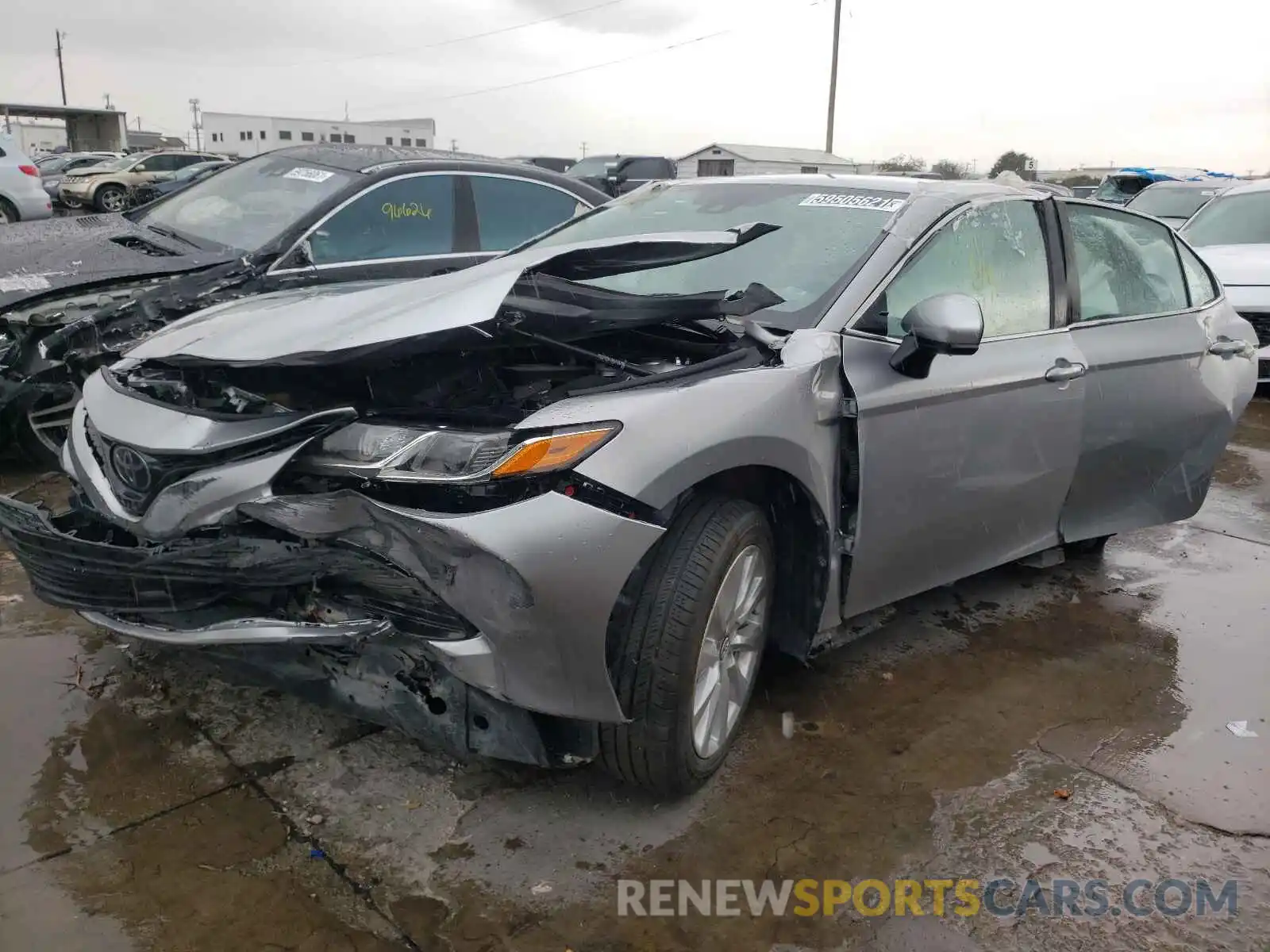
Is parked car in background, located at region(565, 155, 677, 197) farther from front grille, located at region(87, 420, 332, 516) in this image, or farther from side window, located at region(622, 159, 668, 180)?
front grille, located at region(87, 420, 332, 516)

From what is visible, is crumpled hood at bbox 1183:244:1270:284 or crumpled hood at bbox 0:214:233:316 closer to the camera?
crumpled hood at bbox 0:214:233:316

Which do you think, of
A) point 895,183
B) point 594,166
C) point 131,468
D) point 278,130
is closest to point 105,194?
point 594,166

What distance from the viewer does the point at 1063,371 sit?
11.5ft

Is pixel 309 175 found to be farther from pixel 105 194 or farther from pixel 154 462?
pixel 105 194

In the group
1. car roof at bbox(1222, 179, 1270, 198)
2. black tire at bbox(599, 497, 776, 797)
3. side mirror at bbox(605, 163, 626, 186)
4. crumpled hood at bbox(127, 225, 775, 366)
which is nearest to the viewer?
black tire at bbox(599, 497, 776, 797)

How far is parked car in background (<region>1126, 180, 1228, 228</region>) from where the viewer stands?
40.6 feet

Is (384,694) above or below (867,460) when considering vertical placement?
below

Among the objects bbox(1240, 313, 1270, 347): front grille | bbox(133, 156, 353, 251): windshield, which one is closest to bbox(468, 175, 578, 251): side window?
bbox(133, 156, 353, 251): windshield

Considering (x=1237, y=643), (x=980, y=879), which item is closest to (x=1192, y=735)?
(x=1237, y=643)

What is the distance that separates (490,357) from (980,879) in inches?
74.2

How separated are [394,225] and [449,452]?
11.7 feet

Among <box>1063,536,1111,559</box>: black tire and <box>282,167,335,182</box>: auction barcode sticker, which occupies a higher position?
<box>282,167,335,182</box>: auction barcode sticker

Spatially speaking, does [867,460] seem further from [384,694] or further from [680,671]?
[384,694]

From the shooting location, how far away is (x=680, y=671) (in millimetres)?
2391
